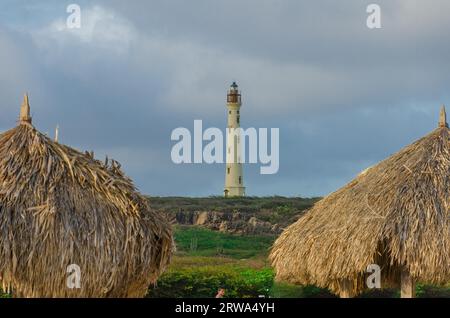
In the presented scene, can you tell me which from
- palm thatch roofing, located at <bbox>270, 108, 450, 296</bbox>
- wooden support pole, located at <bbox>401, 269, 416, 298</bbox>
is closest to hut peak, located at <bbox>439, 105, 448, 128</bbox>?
palm thatch roofing, located at <bbox>270, 108, 450, 296</bbox>

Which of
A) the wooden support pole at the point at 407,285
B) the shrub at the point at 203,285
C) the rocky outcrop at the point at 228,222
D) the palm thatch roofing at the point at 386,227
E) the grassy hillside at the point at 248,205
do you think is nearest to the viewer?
the palm thatch roofing at the point at 386,227

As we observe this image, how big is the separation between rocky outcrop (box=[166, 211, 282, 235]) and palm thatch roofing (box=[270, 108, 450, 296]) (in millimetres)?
19087

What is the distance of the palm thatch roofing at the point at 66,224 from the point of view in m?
10.3

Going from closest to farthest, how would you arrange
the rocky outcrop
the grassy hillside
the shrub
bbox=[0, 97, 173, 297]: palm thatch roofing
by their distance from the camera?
bbox=[0, 97, 173, 297]: palm thatch roofing, the shrub, the rocky outcrop, the grassy hillside

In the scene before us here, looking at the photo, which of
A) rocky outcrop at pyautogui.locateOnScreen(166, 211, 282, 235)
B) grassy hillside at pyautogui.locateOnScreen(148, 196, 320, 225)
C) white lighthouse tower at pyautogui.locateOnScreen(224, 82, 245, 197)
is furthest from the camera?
white lighthouse tower at pyautogui.locateOnScreen(224, 82, 245, 197)

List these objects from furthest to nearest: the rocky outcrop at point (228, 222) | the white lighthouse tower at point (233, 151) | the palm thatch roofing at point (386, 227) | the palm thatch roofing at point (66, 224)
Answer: the white lighthouse tower at point (233, 151)
the rocky outcrop at point (228, 222)
the palm thatch roofing at point (386, 227)
the palm thatch roofing at point (66, 224)

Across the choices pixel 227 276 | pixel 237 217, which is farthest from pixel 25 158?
pixel 237 217

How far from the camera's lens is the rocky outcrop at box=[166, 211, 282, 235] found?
33656 mm

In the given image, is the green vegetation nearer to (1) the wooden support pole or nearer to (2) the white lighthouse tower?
(1) the wooden support pole

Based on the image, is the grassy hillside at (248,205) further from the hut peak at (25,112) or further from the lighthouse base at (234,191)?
the hut peak at (25,112)

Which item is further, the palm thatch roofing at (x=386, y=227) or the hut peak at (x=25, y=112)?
the palm thatch roofing at (x=386, y=227)

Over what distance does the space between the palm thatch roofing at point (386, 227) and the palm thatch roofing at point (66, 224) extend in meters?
2.77

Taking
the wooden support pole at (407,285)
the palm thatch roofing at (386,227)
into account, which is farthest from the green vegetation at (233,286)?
the wooden support pole at (407,285)

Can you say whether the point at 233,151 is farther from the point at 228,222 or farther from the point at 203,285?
the point at 203,285
